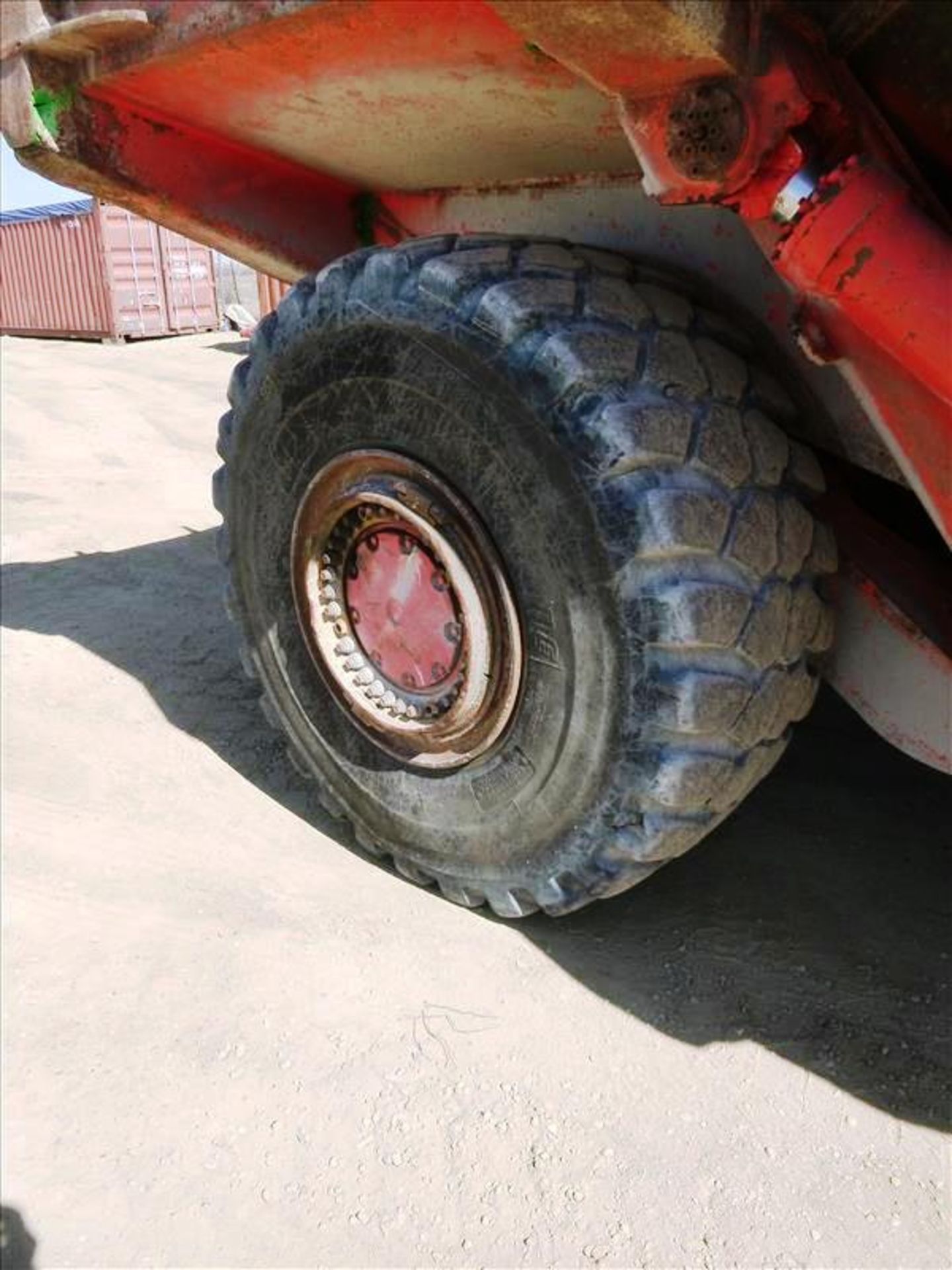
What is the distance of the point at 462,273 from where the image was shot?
2014mm

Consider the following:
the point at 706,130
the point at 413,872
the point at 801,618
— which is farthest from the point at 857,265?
the point at 413,872

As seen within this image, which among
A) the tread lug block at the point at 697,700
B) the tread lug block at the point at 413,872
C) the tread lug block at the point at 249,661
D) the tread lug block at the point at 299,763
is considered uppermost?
the tread lug block at the point at 697,700

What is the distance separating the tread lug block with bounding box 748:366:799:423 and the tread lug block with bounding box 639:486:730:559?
0.24m

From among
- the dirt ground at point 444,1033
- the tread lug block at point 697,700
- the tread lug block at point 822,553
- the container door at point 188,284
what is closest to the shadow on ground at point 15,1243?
the dirt ground at point 444,1033

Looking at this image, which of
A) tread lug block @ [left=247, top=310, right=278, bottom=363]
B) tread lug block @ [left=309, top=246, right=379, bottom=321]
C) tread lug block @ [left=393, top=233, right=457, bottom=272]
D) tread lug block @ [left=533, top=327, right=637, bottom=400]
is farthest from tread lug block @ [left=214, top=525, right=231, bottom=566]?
tread lug block @ [left=533, top=327, right=637, bottom=400]

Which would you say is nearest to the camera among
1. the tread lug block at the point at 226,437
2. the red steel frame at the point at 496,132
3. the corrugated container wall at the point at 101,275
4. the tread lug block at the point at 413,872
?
the red steel frame at the point at 496,132

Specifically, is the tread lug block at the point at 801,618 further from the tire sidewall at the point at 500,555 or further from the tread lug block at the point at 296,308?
the tread lug block at the point at 296,308

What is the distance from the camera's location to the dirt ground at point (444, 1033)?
1710mm

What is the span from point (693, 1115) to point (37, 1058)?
3.70 ft

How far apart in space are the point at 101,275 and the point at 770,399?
18.2 meters

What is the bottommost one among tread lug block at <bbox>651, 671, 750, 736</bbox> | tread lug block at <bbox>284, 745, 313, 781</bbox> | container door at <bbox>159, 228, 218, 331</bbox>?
container door at <bbox>159, 228, 218, 331</bbox>

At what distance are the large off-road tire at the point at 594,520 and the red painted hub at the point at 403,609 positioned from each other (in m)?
0.20

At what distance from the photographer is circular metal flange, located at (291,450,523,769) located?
2.16 meters

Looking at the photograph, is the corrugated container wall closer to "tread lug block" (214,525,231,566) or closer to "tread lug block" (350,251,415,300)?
"tread lug block" (214,525,231,566)
